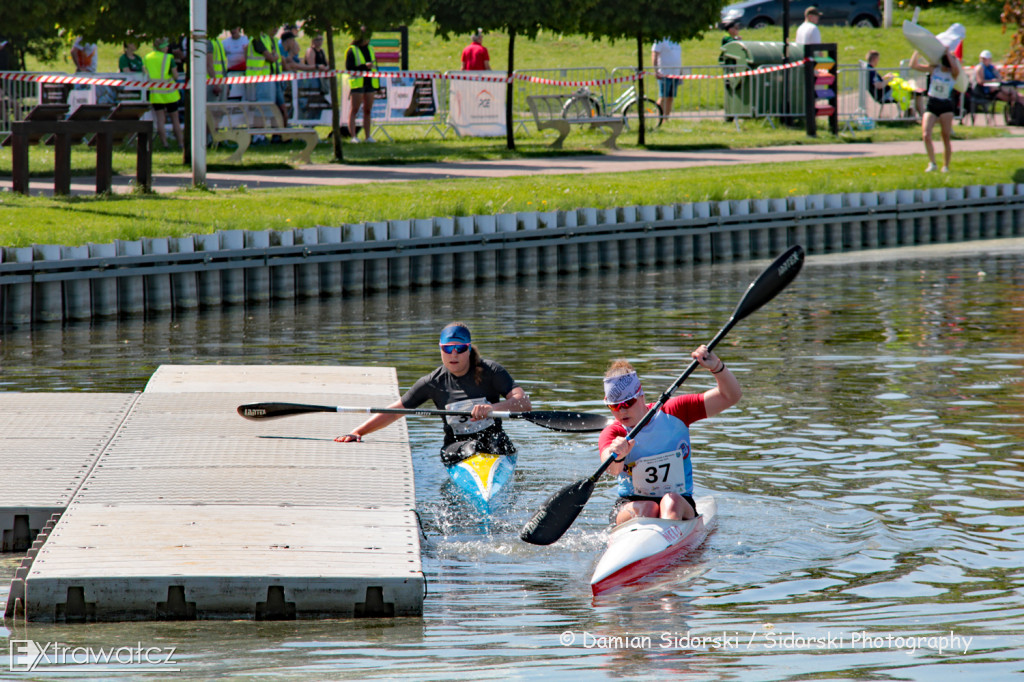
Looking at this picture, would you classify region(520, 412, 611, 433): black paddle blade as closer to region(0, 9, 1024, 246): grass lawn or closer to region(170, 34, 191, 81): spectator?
region(0, 9, 1024, 246): grass lawn

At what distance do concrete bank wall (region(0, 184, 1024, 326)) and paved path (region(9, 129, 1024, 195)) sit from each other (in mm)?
2694

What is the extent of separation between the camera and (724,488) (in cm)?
956

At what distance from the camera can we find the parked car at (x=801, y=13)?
1997 inches

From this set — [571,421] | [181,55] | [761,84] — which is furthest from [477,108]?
[571,421]

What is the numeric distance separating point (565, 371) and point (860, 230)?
1059cm

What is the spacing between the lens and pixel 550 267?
779 inches

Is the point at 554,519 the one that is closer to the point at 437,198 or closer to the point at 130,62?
the point at 437,198

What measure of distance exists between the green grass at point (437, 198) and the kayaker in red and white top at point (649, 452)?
32.1 ft

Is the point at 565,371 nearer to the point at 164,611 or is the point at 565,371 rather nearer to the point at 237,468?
the point at 237,468

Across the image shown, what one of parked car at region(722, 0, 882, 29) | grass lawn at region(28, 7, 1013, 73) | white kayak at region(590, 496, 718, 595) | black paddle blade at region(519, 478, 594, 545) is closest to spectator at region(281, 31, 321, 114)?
grass lawn at region(28, 7, 1013, 73)

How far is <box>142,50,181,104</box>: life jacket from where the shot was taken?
82.9 feet

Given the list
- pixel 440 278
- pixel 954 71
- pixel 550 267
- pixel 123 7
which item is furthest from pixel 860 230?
pixel 123 7

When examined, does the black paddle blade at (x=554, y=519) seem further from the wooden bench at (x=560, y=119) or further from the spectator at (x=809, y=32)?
the spectator at (x=809, y=32)

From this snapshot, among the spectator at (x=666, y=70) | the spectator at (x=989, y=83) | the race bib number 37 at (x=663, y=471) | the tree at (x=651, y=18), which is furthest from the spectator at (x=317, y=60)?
the race bib number 37 at (x=663, y=471)
